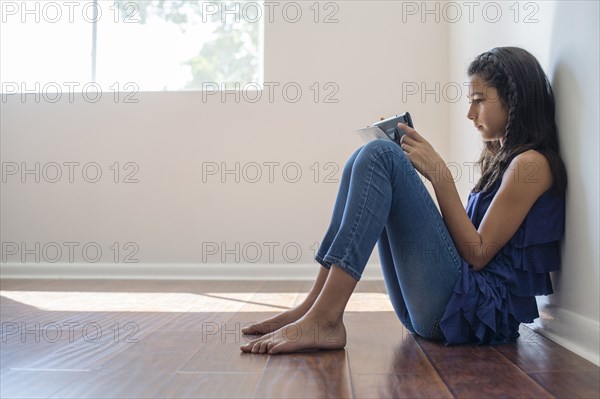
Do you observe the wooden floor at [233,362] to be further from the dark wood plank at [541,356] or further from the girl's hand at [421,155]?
the girl's hand at [421,155]

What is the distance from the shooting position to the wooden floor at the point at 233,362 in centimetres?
119

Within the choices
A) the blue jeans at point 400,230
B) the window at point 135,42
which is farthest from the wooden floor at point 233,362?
the window at point 135,42

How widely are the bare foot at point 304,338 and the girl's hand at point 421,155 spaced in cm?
45

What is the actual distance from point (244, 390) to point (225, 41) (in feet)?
9.38

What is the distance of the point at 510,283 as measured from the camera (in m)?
1.56

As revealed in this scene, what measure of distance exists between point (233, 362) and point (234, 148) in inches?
86.4

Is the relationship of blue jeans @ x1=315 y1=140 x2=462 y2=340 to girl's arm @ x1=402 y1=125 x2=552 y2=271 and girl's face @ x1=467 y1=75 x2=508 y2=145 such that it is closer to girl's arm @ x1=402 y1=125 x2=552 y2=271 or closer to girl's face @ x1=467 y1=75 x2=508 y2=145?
girl's arm @ x1=402 y1=125 x2=552 y2=271

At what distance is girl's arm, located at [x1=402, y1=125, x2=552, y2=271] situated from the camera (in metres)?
1.52

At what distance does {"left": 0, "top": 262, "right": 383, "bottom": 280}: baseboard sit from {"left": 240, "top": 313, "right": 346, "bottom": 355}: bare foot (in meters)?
1.85

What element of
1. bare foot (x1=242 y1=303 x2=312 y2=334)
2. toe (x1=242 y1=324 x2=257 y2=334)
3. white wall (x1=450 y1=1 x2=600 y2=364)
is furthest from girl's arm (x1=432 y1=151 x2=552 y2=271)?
toe (x1=242 y1=324 x2=257 y2=334)

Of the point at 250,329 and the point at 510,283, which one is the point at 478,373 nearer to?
the point at 510,283

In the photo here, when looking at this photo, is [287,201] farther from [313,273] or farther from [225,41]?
[225,41]

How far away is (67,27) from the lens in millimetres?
3738

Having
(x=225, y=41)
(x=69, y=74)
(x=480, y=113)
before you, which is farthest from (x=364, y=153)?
(x=69, y=74)
